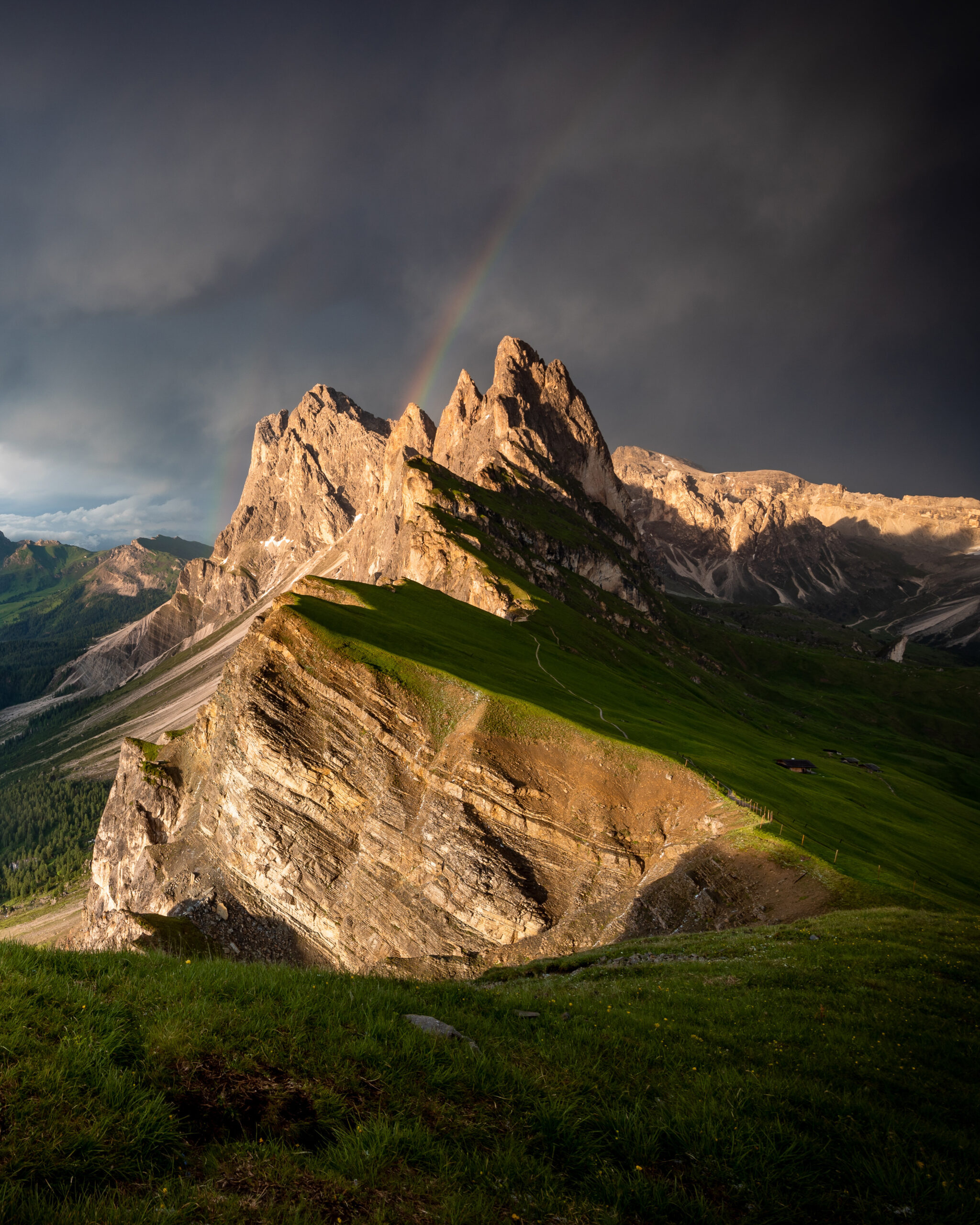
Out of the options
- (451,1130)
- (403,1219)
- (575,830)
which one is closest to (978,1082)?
(451,1130)

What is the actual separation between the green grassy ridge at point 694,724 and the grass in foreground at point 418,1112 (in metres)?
31.4

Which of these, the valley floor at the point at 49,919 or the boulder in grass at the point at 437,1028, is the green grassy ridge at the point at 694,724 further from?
the valley floor at the point at 49,919

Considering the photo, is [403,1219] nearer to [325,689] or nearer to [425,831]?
[425,831]

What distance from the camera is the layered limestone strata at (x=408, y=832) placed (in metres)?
41.2

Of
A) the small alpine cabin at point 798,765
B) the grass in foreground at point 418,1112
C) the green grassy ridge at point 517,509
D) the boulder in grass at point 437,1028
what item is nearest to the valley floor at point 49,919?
the green grassy ridge at point 517,509

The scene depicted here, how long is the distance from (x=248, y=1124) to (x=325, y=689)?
48.6m

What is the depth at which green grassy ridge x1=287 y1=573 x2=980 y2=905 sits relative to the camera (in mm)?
46000

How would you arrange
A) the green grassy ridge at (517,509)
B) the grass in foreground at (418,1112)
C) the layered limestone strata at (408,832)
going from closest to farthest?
1. the grass in foreground at (418,1112)
2. the layered limestone strata at (408,832)
3. the green grassy ridge at (517,509)

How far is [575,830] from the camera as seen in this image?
44.4 meters

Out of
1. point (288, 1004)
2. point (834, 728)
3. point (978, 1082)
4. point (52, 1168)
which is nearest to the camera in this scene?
point (52, 1168)

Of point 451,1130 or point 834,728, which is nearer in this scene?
point 451,1130

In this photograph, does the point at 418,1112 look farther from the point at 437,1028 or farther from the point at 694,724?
the point at 694,724

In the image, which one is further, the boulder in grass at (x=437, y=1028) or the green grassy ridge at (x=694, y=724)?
the green grassy ridge at (x=694, y=724)

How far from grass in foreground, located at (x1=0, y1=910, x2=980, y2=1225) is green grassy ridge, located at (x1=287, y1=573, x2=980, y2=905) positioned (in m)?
31.4
